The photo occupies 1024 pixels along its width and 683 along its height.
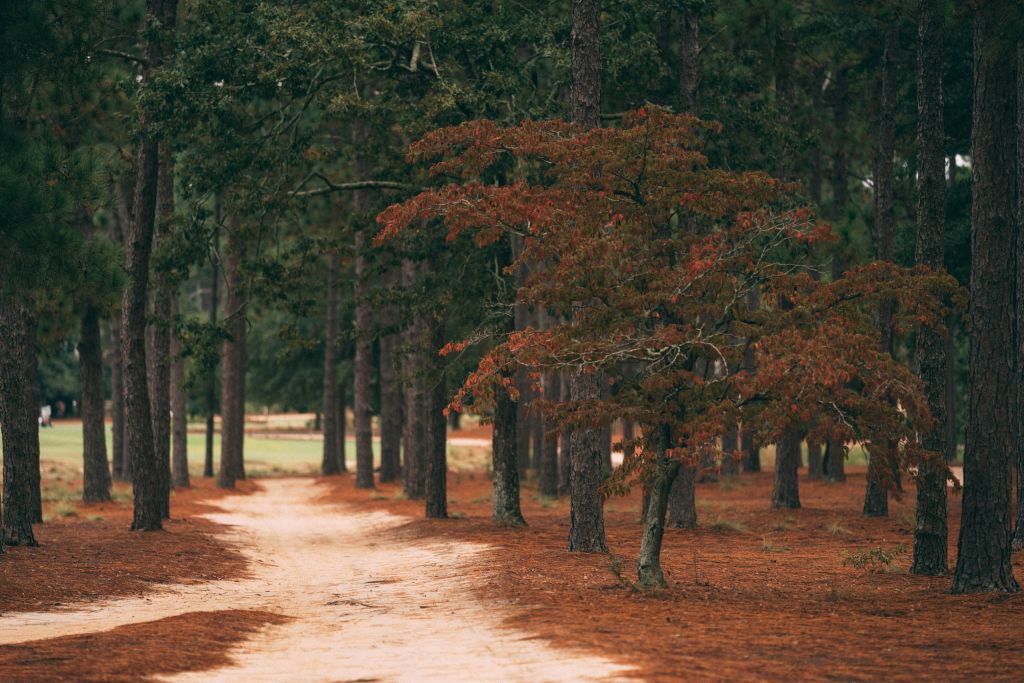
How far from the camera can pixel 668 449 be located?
1309 centimetres

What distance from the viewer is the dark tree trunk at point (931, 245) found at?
49.2 feet

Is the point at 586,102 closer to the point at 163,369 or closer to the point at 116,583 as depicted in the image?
the point at 116,583

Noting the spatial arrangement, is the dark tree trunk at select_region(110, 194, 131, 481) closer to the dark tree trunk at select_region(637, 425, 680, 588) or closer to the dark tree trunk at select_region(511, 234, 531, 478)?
the dark tree trunk at select_region(511, 234, 531, 478)

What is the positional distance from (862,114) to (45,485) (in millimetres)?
27182

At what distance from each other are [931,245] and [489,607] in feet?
23.7

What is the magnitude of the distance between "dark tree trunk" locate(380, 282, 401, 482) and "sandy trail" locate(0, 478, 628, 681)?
532 inches

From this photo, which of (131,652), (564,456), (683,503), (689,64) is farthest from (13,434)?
(564,456)

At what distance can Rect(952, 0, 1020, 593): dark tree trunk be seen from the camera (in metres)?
13.4

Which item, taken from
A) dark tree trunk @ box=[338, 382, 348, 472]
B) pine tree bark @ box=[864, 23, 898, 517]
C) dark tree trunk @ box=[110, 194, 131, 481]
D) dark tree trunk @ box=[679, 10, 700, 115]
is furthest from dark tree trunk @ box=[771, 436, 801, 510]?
dark tree trunk @ box=[338, 382, 348, 472]

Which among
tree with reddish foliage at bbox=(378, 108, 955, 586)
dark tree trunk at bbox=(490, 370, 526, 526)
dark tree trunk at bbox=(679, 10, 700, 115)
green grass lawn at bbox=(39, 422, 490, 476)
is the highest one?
dark tree trunk at bbox=(679, 10, 700, 115)

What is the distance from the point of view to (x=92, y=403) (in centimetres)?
2812

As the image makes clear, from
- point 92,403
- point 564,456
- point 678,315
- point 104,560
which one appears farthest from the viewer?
point 564,456

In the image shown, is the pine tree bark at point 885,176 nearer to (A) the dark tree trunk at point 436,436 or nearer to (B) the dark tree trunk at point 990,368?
(A) the dark tree trunk at point 436,436

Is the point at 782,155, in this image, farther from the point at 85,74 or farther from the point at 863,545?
the point at 85,74
